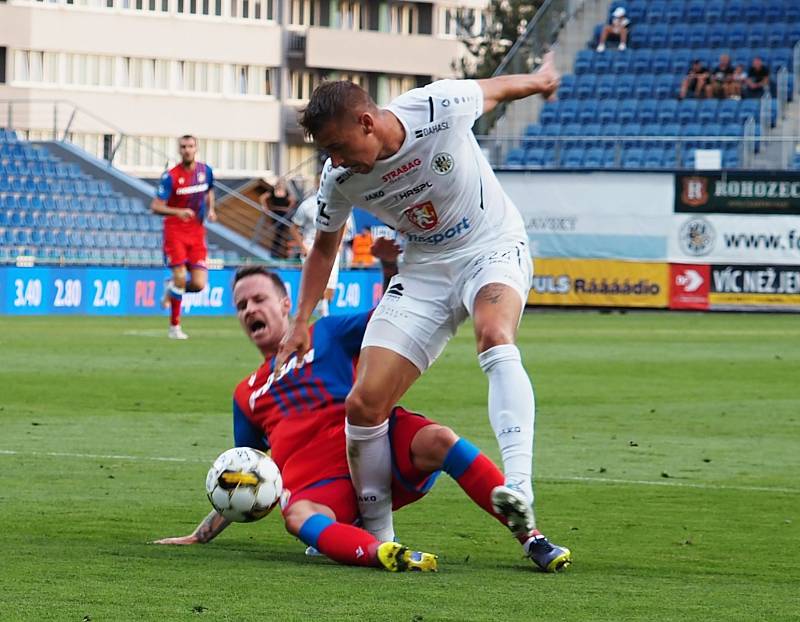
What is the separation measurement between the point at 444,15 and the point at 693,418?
75253 millimetres

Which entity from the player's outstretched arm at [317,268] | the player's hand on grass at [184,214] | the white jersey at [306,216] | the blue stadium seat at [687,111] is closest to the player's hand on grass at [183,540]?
the player's outstretched arm at [317,268]

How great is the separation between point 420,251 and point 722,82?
32.9m

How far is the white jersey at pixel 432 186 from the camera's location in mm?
6992

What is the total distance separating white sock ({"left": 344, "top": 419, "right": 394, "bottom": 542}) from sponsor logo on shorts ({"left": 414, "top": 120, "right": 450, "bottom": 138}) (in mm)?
1105

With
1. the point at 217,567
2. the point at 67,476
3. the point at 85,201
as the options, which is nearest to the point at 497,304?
the point at 217,567

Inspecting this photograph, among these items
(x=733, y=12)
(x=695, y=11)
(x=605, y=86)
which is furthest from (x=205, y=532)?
(x=695, y=11)

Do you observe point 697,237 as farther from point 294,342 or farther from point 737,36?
point 294,342

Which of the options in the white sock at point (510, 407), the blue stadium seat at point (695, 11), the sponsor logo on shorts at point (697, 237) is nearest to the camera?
the white sock at point (510, 407)

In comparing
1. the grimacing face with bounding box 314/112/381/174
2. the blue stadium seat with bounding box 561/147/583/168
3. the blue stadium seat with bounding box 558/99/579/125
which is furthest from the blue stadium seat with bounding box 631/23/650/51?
the grimacing face with bounding box 314/112/381/174

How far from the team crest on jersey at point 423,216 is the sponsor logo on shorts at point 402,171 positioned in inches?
6.6

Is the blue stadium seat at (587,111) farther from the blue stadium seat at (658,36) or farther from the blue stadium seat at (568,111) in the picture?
the blue stadium seat at (658,36)

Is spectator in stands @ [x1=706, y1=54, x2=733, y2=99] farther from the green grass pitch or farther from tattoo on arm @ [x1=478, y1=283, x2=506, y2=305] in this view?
tattoo on arm @ [x1=478, y1=283, x2=506, y2=305]

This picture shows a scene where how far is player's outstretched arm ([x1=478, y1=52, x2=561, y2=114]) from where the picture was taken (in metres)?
7.35

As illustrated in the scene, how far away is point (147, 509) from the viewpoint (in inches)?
324
